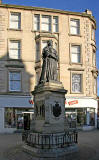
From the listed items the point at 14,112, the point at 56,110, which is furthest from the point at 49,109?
the point at 14,112

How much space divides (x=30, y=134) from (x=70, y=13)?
1861 centimetres

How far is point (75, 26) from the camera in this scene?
85.5ft

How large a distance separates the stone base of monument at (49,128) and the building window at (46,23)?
1483 centimetres

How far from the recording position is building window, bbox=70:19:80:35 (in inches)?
1022

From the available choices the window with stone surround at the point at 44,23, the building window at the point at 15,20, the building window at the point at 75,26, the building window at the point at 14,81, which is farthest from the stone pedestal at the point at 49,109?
the building window at the point at 75,26

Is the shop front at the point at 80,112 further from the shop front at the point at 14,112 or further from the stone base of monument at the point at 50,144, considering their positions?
the stone base of monument at the point at 50,144

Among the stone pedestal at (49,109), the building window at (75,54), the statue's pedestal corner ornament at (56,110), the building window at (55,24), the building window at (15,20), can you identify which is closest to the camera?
the stone pedestal at (49,109)

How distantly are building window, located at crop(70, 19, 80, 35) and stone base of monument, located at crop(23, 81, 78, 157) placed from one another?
15932 millimetres

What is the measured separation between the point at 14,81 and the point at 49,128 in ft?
45.3

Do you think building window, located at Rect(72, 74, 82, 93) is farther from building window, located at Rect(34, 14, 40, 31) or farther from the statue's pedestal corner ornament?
the statue's pedestal corner ornament

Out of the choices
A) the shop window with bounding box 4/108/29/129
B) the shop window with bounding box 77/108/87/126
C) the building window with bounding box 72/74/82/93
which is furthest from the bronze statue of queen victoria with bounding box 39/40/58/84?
the shop window with bounding box 77/108/87/126

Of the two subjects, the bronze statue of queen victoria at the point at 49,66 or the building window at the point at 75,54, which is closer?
the bronze statue of queen victoria at the point at 49,66

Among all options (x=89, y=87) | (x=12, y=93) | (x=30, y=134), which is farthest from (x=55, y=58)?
(x=89, y=87)

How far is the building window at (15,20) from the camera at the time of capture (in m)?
24.6
